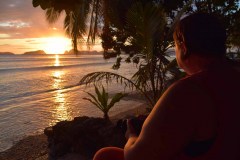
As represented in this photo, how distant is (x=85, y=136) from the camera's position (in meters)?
5.29

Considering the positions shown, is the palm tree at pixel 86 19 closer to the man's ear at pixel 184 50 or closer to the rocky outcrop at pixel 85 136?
the rocky outcrop at pixel 85 136

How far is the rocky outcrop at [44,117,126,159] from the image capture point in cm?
508

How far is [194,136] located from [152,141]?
15 centimetres

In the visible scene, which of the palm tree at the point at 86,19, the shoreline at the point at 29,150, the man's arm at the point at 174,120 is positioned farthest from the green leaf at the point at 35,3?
the palm tree at the point at 86,19

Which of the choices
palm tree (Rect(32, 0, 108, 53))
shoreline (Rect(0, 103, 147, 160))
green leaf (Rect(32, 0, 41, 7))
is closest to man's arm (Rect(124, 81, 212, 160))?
green leaf (Rect(32, 0, 41, 7))

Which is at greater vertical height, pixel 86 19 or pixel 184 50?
pixel 86 19

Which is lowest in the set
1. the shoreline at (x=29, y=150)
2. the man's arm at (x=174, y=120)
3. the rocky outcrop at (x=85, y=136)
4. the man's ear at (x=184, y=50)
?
the shoreline at (x=29, y=150)

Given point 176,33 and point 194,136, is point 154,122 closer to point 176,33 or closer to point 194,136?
point 194,136

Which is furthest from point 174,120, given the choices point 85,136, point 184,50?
point 85,136

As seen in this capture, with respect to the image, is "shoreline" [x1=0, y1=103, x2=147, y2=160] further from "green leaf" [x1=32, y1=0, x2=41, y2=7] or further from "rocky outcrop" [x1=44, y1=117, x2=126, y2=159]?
"green leaf" [x1=32, y1=0, x2=41, y2=7]

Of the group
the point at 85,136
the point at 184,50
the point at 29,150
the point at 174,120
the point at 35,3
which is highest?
the point at 35,3

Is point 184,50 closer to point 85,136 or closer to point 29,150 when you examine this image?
point 85,136

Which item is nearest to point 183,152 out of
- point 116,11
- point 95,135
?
point 95,135

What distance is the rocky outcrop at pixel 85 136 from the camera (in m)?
5.08
